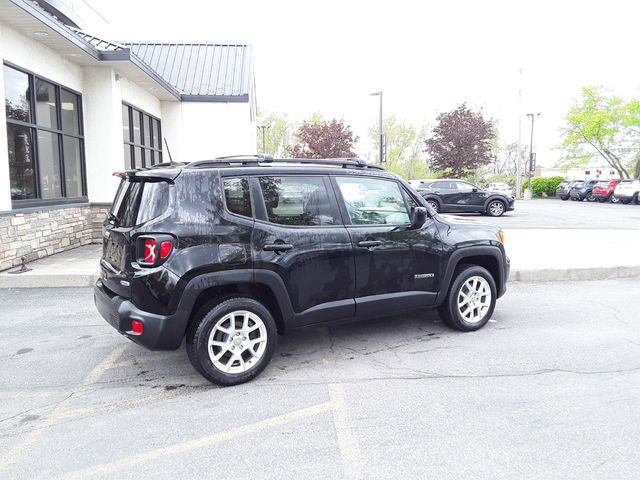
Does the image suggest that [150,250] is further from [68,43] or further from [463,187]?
[463,187]

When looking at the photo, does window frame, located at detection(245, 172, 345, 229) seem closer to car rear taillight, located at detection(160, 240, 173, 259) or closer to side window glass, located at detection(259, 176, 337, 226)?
side window glass, located at detection(259, 176, 337, 226)

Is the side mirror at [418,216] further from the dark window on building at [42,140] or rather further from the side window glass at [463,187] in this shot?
the side window glass at [463,187]

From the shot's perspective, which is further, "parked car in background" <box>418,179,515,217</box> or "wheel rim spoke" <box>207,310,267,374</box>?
"parked car in background" <box>418,179,515,217</box>

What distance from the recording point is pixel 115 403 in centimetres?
382

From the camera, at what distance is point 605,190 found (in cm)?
3350

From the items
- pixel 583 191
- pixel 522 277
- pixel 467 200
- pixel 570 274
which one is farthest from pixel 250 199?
pixel 583 191

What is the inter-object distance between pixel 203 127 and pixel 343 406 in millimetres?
14078

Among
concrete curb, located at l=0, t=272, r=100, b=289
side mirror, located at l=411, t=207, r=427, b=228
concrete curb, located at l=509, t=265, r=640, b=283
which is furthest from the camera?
concrete curb, located at l=509, t=265, r=640, b=283

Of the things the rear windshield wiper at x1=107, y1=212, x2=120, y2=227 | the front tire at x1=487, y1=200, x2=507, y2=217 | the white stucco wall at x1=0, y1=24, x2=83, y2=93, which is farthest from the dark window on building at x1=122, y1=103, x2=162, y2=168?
the front tire at x1=487, y1=200, x2=507, y2=217

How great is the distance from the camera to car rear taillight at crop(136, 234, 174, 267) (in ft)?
12.6

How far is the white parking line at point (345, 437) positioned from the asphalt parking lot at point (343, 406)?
0.04ft

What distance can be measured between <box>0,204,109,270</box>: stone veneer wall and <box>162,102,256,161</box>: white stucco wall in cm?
576

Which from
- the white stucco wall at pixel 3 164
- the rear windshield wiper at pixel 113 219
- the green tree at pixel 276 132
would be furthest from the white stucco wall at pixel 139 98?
the green tree at pixel 276 132

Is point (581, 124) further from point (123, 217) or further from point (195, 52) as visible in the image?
point (123, 217)
